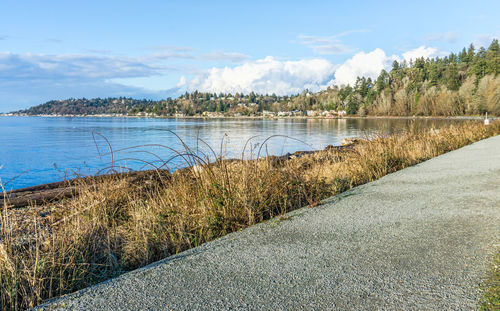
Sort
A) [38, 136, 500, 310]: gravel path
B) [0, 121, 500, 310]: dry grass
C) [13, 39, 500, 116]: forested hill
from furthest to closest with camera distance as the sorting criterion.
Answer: [13, 39, 500, 116]: forested hill
[0, 121, 500, 310]: dry grass
[38, 136, 500, 310]: gravel path

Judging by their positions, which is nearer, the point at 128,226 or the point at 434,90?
the point at 128,226

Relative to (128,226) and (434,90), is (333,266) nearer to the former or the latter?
(128,226)

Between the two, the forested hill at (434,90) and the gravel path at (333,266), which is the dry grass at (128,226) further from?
the forested hill at (434,90)

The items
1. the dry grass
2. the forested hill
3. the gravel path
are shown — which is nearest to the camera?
the gravel path

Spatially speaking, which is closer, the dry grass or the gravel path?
the gravel path

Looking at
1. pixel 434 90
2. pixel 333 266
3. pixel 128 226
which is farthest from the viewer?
pixel 434 90

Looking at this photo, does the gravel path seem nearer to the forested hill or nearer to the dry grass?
the dry grass

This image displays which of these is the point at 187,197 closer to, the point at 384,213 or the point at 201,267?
the point at 201,267

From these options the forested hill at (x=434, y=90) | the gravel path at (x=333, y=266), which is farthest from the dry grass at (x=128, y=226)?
the forested hill at (x=434, y=90)

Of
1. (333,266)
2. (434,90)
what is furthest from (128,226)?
(434,90)

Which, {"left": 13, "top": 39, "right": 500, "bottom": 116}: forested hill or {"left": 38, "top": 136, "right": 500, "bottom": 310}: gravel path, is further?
{"left": 13, "top": 39, "right": 500, "bottom": 116}: forested hill

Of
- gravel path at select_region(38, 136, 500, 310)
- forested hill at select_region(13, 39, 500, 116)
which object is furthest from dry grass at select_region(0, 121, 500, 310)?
forested hill at select_region(13, 39, 500, 116)

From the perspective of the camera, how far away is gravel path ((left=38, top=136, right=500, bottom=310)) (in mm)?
2545

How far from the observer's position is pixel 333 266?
3.07 meters
